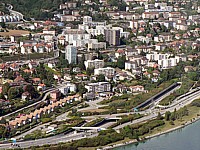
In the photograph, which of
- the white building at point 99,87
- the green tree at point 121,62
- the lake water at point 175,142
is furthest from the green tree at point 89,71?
the lake water at point 175,142

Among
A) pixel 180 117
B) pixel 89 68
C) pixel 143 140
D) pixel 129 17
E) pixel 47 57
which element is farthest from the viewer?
pixel 129 17

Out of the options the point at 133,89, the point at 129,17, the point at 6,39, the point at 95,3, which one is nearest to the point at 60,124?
the point at 133,89

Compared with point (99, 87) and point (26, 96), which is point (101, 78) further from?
point (26, 96)

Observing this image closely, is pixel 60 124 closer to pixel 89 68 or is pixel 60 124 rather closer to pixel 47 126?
pixel 47 126

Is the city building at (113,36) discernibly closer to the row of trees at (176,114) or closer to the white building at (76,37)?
the white building at (76,37)

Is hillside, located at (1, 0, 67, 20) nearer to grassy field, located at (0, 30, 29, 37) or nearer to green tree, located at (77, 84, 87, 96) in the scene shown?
grassy field, located at (0, 30, 29, 37)
